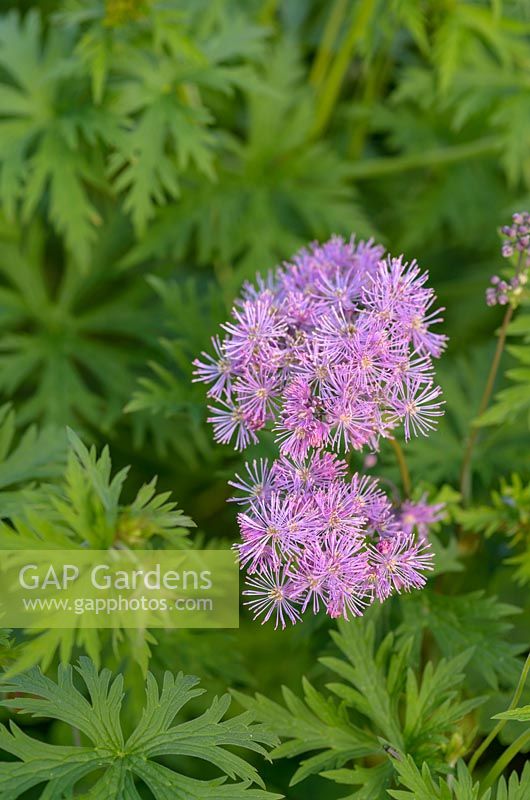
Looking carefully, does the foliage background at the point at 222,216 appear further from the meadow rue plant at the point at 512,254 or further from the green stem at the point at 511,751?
the meadow rue plant at the point at 512,254

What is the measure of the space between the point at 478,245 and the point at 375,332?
2.07 meters

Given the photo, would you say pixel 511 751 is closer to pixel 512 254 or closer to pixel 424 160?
pixel 512 254

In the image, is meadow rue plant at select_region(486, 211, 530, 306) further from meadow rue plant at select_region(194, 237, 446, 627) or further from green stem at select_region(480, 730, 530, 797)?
green stem at select_region(480, 730, 530, 797)

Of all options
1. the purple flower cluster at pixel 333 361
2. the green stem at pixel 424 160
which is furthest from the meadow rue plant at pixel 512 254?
the green stem at pixel 424 160

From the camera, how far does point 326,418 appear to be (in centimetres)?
150

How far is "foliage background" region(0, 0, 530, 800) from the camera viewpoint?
83.7 inches

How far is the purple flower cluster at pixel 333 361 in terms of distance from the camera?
149cm

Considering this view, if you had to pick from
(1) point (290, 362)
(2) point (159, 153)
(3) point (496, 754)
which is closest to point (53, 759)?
(1) point (290, 362)

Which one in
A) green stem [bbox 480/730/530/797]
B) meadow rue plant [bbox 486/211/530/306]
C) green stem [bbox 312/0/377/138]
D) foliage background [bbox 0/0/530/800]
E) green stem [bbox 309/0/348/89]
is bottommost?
green stem [bbox 480/730/530/797]

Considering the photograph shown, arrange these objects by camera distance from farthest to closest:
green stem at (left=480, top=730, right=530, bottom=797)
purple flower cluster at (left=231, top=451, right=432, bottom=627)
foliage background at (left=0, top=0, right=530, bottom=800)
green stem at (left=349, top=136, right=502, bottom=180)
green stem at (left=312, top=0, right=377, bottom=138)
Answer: green stem at (left=349, top=136, right=502, bottom=180)
green stem at (left=312, top=0, right=377, bottom=138)
foliage background at (left=0, top=0, right=530, bottom=800)
green stem at (left=480, top=730, right=530, bottom=797)
purple flower cluster at (left=231, top=451, right=432, bottom=627)

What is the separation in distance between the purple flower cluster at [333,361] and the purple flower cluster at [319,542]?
0.23 ft

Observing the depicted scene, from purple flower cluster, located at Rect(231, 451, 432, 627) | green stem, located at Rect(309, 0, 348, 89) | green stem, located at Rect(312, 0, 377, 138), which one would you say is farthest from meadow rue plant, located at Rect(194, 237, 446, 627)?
green stem, located at Rect(309, 0, 348, 89)

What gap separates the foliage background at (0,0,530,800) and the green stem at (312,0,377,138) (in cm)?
1

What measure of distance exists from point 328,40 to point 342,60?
0.21 m
